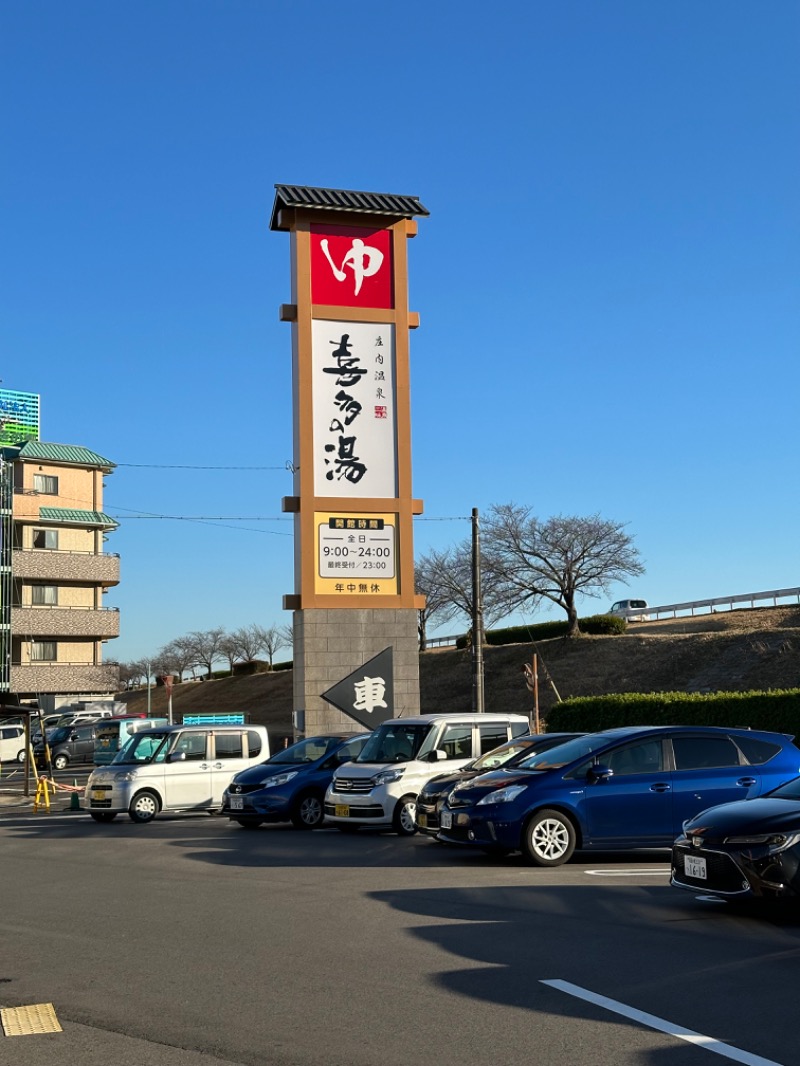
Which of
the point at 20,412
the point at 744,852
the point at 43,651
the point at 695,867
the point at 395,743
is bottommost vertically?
the point at 695,867

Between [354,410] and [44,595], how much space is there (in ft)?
136

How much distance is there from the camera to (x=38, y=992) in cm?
743

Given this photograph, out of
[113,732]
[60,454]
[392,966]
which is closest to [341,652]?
[113,732]

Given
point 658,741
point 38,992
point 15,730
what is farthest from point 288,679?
point 38,992

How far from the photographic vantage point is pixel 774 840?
9305 millimetres

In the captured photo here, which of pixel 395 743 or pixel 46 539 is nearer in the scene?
pixel 395 743

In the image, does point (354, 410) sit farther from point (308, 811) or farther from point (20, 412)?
point (20, 412)

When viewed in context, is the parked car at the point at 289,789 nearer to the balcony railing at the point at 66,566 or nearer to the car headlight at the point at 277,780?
the car headlight at the point at 277,780

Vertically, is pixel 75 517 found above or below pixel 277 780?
above

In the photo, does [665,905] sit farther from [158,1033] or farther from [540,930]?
[158,1033]

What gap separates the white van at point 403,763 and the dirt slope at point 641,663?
2987 cm

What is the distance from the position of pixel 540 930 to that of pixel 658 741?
500cm

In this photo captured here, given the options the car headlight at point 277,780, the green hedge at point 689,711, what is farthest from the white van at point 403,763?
the green hedge at point 689,711

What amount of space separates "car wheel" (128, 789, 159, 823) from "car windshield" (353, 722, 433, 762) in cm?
505
